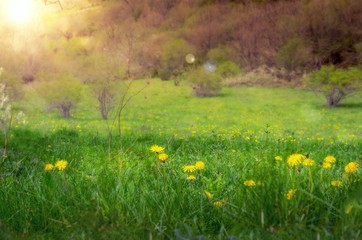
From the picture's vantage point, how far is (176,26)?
3731 centimetres

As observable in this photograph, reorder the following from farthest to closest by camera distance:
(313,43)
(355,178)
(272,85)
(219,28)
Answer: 1. (219,28)
2. (313,43)
3. (272,85)
4. (355,178)

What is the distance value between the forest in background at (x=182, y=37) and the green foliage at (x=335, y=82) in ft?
13.6

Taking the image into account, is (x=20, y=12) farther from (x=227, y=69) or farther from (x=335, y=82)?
(x=335, y=82)

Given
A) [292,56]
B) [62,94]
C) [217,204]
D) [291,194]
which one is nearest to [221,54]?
[292,56]

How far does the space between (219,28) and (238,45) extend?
10.7 ft

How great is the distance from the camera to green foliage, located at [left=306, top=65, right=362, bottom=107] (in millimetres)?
21062

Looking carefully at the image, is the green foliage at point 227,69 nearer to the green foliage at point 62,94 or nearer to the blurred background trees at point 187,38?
the blurred background trees at point 187,38

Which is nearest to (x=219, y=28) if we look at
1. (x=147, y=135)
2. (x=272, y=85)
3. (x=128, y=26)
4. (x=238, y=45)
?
(x=238, y=45)

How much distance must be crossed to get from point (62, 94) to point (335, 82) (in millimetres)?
13425

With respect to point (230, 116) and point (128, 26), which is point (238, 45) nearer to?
point (128, 26)

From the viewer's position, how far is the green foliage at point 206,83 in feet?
82.1

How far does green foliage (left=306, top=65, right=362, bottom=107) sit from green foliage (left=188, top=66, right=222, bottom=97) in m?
5.20

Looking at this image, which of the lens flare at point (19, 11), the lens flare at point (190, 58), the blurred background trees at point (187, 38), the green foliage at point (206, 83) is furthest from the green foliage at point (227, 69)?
the lens flare at point (19, 11)

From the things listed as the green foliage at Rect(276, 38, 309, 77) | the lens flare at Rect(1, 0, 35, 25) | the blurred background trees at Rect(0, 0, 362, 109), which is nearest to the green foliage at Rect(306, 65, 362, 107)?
the blurred background trees at Rect(0, 0, 362, 109)
